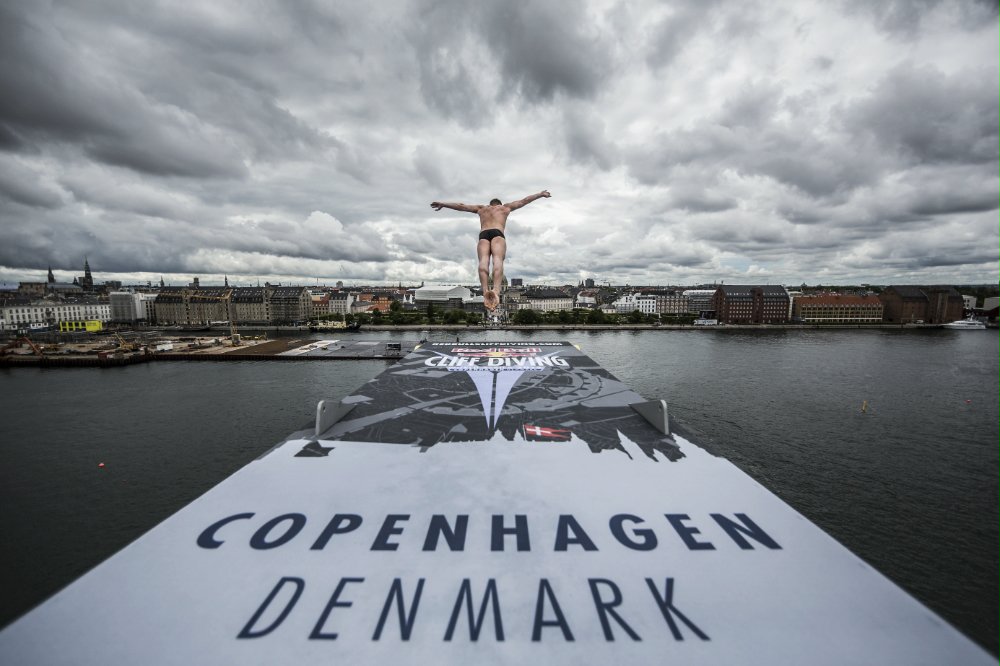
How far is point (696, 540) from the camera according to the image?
17.6 ft

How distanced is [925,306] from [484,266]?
12578 centimetres

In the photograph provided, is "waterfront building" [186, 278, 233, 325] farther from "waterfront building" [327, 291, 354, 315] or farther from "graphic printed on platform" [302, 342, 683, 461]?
"graphic printed on platform" [302, 342, 683, 461]

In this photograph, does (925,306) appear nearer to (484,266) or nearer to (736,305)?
(736,305)

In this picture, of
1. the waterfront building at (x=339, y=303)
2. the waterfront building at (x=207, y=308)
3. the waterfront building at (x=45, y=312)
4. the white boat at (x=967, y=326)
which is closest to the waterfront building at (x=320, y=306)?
the waterfront building at (x=339, y=303)

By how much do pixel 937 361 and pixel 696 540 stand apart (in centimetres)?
6026

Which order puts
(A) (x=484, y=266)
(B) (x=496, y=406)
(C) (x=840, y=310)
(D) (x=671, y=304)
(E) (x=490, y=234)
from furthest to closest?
(D) (x=671, y=304) → (C) (x=840, y=310) → (B) (x=496, y=406) → (E) (x=490, y=234) → (A) (x=484, y=266)

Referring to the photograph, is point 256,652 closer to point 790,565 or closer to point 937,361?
point 790,565

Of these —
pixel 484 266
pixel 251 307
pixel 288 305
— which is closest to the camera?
pixel 484 266

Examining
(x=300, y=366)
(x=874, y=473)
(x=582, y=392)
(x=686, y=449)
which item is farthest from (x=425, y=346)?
(x=300, y=366)

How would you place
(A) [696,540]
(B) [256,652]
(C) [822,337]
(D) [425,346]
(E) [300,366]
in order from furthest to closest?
(C) [822,337]
(E) [300,366]
(D) [425,346]
(A) [696,540]
(B) [256,652]

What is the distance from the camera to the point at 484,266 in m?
7.57

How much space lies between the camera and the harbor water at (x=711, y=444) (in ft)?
41.5

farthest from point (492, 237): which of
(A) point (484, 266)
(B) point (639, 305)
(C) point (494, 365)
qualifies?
(B) point (639, 305)

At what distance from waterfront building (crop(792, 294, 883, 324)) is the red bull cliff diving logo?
9908 centimetres
